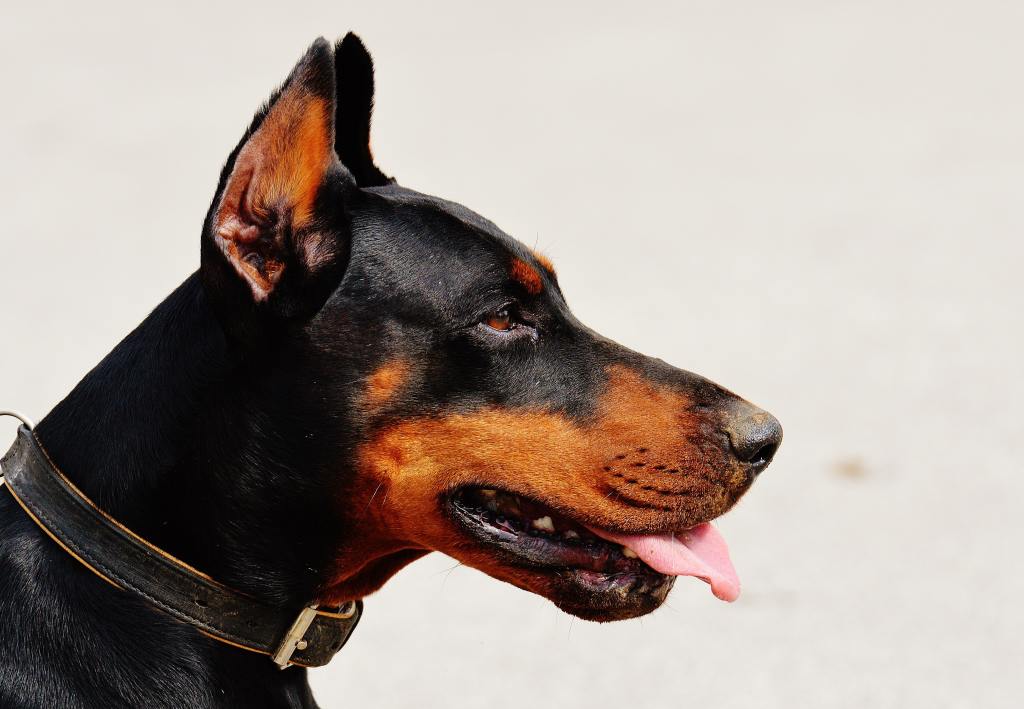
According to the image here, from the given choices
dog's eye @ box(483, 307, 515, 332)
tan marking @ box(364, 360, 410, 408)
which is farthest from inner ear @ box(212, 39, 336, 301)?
dog's eye @ box(483, 307, 515, 332)

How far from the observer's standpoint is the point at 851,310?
27.6ft

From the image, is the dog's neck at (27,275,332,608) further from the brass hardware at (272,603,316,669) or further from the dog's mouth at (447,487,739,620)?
the dog's mouth at (447,487,739,620)

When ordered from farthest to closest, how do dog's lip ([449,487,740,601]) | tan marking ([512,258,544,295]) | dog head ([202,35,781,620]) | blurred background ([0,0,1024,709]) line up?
blurred background ([0,0,1024,709]) < tan marking ([512,258,544,295]) < dog's lip ([449,487,740,601]) < dog head ([202,35,781,620])

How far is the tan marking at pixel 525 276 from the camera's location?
3148 millimetres

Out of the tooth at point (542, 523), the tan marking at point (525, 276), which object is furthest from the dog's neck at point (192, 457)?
the tan marking at point (525, 276)

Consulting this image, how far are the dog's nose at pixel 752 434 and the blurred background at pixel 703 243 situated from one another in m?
0.81

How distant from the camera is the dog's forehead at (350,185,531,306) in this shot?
305 centimetres

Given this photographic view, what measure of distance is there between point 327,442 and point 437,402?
0.24 meters

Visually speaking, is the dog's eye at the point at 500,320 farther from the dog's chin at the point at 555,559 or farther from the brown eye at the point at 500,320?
the dog's chin at the point at 555,559

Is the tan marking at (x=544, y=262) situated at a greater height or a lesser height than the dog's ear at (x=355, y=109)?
lesser

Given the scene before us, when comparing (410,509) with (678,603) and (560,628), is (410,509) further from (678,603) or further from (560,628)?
(678,603)

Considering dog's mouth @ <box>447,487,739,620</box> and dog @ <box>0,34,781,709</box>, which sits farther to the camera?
dog's mouth @ <box>447,487,739,620</box>

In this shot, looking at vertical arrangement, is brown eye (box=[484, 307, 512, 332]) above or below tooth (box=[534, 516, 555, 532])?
above

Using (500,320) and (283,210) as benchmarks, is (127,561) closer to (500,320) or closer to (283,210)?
(283,210)
